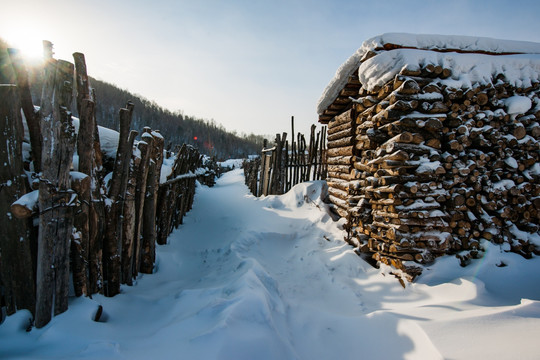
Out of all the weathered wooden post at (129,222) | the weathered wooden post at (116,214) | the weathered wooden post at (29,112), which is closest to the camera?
the weathered wooden post at (29,112)

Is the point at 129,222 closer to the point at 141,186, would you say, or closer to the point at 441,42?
the point at 141,186

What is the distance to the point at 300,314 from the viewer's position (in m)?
2.79

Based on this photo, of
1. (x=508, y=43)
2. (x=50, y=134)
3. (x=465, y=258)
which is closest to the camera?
(x=50, y=134)

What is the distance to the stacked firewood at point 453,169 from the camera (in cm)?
328

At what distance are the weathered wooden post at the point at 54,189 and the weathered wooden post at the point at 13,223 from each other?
0.17 m

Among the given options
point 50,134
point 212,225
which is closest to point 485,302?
point 50,134

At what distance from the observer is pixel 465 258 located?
10.6 feet

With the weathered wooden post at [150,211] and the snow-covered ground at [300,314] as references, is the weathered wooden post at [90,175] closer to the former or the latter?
the snow-covered ground at [300,314]

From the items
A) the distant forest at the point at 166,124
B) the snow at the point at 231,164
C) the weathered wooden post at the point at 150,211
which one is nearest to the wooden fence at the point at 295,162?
the weathered wooden post at the point at 150,211

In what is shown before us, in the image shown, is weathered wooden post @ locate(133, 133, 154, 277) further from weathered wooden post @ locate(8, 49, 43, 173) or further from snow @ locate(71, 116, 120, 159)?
weathered wooden post @ locate(8, 49, 43, 173)

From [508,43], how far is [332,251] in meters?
4.01

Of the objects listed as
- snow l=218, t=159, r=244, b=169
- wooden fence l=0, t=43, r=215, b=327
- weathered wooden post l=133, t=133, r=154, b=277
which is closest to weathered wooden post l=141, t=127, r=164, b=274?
weathered wooden post l=133, t=133, r=154, b=277

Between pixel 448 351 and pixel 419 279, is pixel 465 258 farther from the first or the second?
pixel 448 351

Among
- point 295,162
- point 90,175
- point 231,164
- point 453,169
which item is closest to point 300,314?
point 90,175
